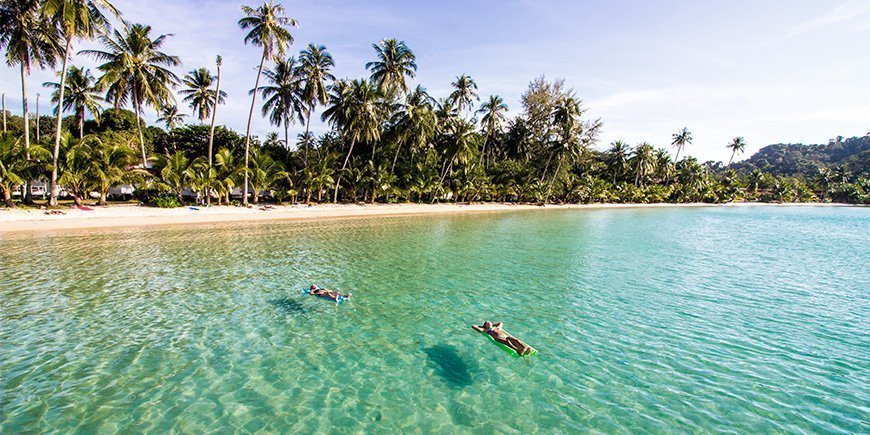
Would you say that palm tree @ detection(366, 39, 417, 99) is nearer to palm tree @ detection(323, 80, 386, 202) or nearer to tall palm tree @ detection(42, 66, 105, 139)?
palm tree @ detection(323, 80, 386, 202)

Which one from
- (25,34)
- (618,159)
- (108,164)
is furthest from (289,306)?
(618,159)

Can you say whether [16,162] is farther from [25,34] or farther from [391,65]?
[391,65]

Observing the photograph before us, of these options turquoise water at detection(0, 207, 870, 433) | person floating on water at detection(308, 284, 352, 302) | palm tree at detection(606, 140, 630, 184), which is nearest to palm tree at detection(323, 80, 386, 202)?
turquoise water at detection(0, 207, 870, 433)

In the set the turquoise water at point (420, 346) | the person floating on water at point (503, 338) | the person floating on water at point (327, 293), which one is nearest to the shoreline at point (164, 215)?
the turquoise water at point (420, 346)

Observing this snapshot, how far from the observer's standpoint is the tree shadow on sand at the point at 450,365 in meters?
6.36

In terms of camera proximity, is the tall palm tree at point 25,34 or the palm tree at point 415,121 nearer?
the tall palm tree at point 25,34

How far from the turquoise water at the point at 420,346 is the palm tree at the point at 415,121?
1303 inches

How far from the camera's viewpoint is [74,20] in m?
21.8

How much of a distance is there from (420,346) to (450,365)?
0.93 metres

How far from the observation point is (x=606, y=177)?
8000 cm

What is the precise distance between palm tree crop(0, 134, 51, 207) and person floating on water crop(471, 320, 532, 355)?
30821 millimetres

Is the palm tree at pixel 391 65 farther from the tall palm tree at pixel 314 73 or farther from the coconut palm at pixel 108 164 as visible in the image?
the coconut palm at pixel 108 164

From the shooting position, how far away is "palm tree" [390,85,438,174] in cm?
4550

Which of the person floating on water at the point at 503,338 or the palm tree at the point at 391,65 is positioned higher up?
the palm tree at the point at 391,65
